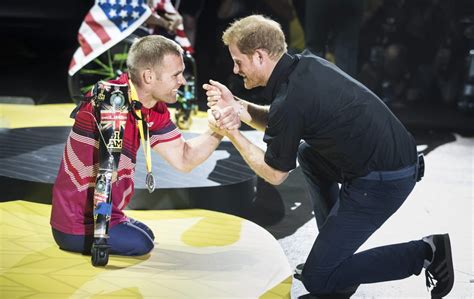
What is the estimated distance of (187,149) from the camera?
308 centimetres

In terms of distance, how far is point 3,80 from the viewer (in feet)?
26.3

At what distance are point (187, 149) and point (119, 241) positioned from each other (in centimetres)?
48

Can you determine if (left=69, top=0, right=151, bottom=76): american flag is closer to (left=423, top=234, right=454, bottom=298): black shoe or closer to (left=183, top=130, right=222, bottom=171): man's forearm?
(left=183, top=130, right=222, bottom=171): man's forearm

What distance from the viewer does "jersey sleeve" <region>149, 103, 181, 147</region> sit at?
3.02 m

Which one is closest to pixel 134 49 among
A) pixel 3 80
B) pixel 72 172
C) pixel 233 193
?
pixel 72 172

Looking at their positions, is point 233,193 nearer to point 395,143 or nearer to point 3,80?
point 395,143

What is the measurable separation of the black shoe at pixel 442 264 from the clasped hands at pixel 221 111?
2.80 feet

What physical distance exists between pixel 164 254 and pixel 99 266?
31 cm

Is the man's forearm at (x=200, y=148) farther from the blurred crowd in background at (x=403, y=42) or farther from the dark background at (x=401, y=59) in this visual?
the blurred crowd in background at (x=403, y=42)

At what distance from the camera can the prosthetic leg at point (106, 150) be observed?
271 cm

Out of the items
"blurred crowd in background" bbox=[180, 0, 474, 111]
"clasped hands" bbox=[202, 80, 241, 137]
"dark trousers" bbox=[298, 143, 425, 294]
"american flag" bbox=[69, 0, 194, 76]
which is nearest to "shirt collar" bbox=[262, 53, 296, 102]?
"clasped hands" bbox=[202, 80, 241, 137]

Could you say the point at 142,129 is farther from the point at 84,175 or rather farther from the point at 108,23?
the point at 108,23

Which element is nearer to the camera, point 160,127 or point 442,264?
point 442,264

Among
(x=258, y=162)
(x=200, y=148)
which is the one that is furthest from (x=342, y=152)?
(x=200, y=148)
